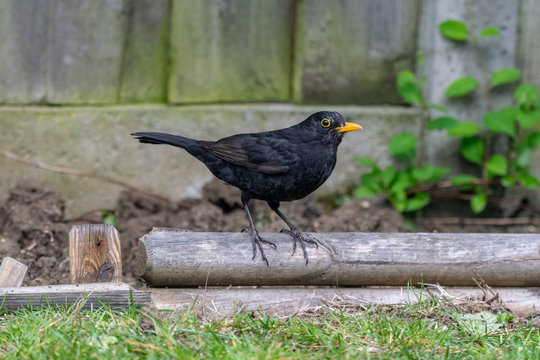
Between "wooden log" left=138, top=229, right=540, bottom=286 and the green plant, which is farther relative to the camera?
the green plant

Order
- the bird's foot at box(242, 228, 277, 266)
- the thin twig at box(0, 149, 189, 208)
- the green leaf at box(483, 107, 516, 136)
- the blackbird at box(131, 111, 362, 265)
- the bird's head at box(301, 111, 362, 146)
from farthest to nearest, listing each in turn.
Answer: the green leaf at box(483, 107, 516, 136), the thin twig at box(0, 149, 189, 208), the bird's head at box(301, 111, 362, 146), the blackbird at box(131, 111, 362, 265), the bird's foot at box(242, 228, 277, 266)

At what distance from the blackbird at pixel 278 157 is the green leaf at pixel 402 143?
3.47 ft

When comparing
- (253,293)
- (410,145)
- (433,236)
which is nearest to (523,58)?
(410,145)

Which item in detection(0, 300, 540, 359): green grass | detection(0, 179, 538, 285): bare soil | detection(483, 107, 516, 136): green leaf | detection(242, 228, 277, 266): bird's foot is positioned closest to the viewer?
detection(0, 300, 540, 359): green grass

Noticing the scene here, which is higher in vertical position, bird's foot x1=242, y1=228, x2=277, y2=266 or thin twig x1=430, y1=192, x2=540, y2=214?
bird's foot x1=242, y1=228, x2=277, y2=266

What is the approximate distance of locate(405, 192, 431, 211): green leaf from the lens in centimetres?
498

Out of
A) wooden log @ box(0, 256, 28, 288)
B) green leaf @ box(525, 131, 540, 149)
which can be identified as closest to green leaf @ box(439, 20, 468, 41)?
green leaf @ box(525, 131, 540, 149)

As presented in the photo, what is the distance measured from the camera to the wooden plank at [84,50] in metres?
4.76

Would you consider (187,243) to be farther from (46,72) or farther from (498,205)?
(498,205)

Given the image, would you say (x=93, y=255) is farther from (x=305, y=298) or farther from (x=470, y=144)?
(x=470, y=144)

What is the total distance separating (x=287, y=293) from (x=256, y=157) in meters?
0.78

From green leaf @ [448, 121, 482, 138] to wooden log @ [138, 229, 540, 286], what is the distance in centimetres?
140

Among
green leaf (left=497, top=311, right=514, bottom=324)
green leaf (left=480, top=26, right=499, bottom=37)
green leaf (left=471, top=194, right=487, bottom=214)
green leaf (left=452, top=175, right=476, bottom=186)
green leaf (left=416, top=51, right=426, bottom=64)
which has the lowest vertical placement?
green leaf (left=497, top=311, right=514, bottom=324)

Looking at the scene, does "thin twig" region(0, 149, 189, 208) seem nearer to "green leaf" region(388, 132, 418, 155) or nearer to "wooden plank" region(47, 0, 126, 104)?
"wooden plank" region(47, 0, 126, 104)
